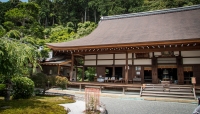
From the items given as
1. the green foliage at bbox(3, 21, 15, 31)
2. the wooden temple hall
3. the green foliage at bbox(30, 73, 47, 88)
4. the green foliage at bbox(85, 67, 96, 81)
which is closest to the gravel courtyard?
the green foliage at bbox(30, 73, 47, 88)

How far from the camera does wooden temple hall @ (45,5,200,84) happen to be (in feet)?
37.1

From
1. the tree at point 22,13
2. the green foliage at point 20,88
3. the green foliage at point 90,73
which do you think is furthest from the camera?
the green foliage at point 90,73

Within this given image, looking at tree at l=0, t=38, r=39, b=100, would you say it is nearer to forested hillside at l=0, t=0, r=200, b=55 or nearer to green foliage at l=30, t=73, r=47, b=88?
green foliage at l=30, t=73, r=47, b=88

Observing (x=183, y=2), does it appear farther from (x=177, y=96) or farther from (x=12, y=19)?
(x=12, y=19)

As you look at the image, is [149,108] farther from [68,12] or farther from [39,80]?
[68,12]

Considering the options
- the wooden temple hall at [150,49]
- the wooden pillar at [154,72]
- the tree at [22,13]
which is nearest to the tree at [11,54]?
the wooden temple hall at [150,49]

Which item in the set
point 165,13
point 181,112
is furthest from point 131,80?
point 165,13

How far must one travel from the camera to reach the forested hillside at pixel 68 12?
785 inches

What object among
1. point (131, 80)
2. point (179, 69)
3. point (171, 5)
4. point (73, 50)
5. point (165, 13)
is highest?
point (171, 5)

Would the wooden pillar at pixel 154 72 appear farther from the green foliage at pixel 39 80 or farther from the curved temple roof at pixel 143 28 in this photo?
the green foliage at pixel 39 80

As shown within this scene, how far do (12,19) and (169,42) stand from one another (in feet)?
59.9

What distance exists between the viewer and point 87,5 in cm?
4106

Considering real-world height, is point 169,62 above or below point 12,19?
below

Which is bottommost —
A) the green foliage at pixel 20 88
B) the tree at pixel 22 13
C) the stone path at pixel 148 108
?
the stone path at pixel 148 108
